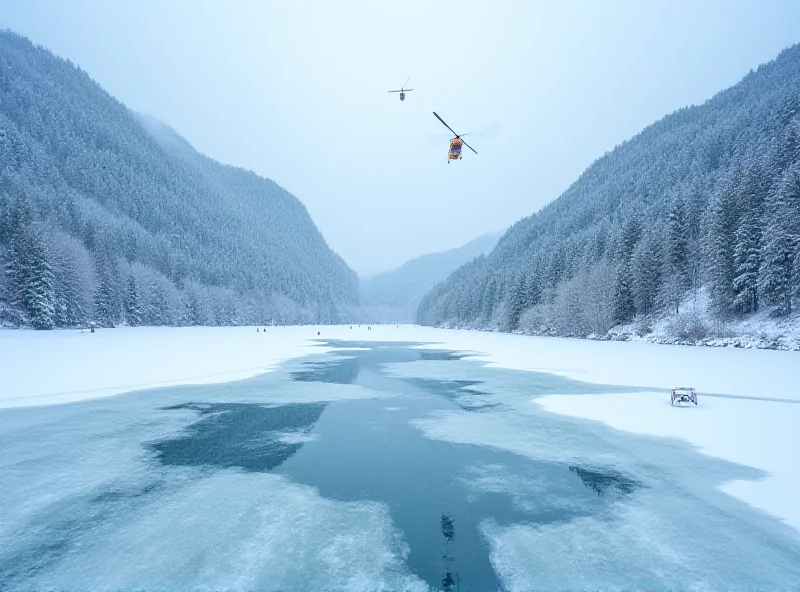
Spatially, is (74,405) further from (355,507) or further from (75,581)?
(355,507)

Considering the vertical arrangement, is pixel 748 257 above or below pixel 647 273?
below

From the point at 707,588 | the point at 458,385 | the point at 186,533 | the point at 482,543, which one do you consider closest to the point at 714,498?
the point at 707,588

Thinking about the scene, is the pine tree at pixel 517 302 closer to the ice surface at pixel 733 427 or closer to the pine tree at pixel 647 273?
the pine tree at pixel 647 273

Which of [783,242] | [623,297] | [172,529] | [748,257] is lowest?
[172,529]

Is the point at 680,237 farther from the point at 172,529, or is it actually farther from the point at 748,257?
the point at 172,529

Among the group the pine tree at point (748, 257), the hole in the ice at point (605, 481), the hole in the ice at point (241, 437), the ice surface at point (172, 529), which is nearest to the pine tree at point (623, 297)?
the pine tree at point (748, 257)

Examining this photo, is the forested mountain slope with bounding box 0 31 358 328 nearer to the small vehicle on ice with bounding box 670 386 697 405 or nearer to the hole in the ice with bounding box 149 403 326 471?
the hole in the ice with bounding box 149 403 326 471

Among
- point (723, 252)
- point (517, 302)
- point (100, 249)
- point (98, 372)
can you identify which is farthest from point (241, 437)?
point (100, 249)

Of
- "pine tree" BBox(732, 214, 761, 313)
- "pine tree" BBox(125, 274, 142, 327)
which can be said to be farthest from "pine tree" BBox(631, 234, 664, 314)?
"pine tree" BBox(125, 274, 142, 327)
